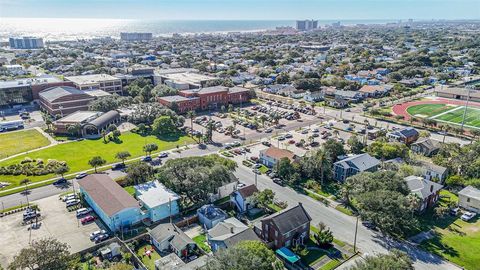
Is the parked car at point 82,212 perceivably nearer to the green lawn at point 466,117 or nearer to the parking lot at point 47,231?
the parking lot at point 47,231

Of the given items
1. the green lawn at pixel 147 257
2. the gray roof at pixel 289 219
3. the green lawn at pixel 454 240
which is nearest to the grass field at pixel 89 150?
the green lawn at pixel 147 257

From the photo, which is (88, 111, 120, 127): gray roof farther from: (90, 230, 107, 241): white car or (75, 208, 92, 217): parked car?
(90, 230, 107, 241): white car

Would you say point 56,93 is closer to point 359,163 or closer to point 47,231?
point 47,231

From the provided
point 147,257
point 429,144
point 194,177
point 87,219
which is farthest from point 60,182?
point 429,144

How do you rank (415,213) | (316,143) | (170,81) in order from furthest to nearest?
1. (170,81)
2. (316,143)
3. (415,213)

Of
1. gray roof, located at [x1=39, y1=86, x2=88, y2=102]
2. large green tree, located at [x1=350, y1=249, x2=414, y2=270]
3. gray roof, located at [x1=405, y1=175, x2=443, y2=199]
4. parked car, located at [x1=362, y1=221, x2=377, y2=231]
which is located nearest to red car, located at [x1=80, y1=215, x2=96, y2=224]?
large green tree, located at [x1=350, y1=249, x2=414, y2=270]

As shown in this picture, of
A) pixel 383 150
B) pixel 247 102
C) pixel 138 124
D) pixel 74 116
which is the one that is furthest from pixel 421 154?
pixel 74 116

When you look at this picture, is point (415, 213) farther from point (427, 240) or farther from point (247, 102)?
point (247, 102)
